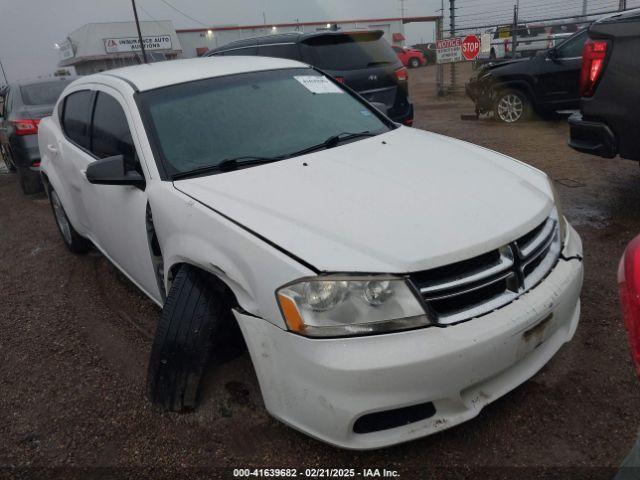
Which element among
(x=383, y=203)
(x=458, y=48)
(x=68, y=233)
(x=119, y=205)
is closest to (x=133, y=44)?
(x=458, y=48)

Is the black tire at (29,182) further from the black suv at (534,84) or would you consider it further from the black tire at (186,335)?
the black suv at (534,84)

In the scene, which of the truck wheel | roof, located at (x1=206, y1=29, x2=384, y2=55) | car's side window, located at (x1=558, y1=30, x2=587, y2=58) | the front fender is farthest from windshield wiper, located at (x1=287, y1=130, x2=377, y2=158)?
the truck wheel

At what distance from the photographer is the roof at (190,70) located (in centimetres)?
307

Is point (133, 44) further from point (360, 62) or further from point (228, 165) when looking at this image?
point (228, 165)

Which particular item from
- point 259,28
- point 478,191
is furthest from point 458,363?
point 259,28

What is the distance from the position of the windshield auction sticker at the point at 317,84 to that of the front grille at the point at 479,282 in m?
1.78

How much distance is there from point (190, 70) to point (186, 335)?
1.79 m

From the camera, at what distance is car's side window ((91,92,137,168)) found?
288cm

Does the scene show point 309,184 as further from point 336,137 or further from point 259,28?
point 259,28

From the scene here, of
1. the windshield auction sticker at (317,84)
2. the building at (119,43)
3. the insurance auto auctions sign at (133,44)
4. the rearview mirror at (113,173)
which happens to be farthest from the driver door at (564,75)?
the insurance auto auctions sign at (133,44)

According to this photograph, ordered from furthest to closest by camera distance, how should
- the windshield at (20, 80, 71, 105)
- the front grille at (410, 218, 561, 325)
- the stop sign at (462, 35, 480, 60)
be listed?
the stop sign at (462, 35, 480, 60) < the windshield at (20, 80, 71, 105) < the front grille at (410, 218, 561, 325)

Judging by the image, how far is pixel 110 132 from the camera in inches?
124

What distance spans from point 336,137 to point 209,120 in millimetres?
712

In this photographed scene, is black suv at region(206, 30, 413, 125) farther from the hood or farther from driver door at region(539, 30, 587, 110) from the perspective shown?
the hood
